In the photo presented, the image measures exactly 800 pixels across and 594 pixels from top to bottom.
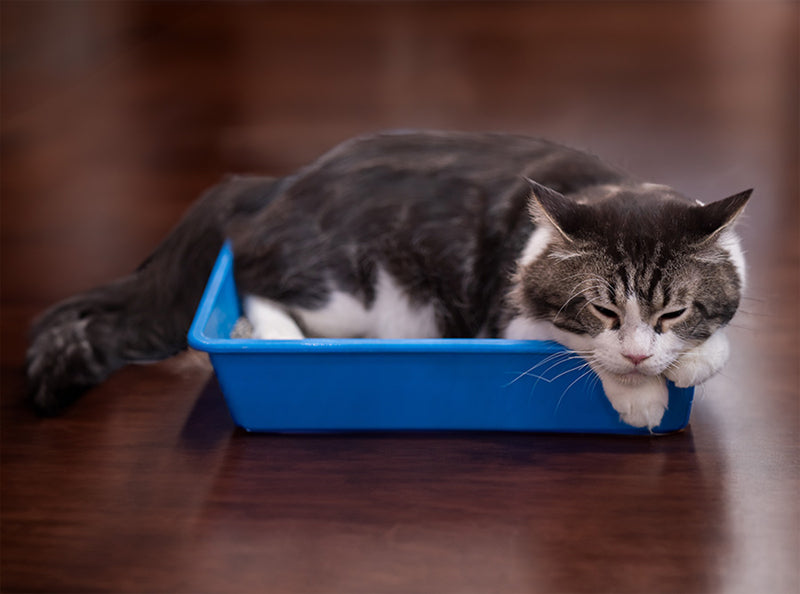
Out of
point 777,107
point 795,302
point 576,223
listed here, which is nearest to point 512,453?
point 576,223

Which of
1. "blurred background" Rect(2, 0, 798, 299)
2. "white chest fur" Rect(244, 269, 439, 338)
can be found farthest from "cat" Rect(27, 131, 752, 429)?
"blurred background" Rect(2, 0, 798, 299)

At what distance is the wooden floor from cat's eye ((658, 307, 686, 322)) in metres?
0.27

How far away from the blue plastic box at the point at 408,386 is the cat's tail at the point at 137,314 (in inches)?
8.6

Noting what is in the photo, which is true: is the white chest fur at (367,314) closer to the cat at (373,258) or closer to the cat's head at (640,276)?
the cat at (373,258)

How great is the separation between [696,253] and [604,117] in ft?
5.47

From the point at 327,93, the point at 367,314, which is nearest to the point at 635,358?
the point at 367,314

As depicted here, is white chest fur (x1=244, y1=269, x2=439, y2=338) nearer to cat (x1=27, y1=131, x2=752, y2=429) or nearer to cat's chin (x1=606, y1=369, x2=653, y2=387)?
Answer: cat (x1=27, y1=131, x2=752, y2=429)

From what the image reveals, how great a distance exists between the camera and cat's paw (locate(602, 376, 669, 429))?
144 cm

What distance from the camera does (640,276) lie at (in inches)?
54.1

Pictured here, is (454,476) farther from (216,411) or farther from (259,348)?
(216,411)

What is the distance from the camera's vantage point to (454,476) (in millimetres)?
1491

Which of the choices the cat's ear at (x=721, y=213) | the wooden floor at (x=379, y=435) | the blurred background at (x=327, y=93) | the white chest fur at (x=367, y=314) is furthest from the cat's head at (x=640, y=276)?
the blurred background at (x=327, y=93)

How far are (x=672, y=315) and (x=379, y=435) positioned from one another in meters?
0.56

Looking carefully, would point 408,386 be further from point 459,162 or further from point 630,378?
point 459,162
